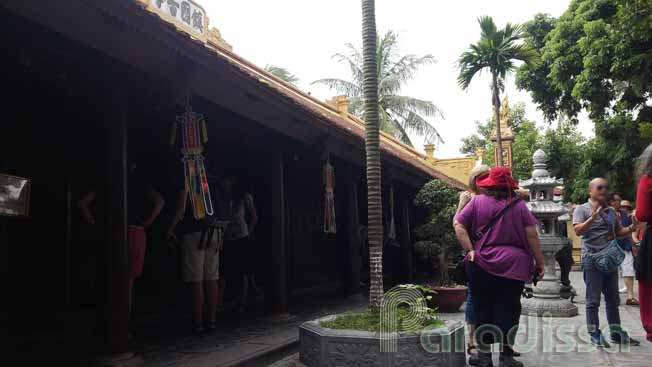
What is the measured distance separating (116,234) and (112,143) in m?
0.80

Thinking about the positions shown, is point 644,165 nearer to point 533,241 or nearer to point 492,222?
point 533,241

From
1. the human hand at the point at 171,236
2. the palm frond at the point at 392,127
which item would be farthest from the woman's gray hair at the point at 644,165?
the palm frond at the point at 392,127

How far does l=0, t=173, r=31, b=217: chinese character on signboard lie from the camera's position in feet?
12.8

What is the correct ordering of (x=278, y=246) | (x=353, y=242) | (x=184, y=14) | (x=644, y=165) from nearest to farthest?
(x=644, y=165)
(x=278, y=246)
(x=184, y=14)
(x=353, y=242)

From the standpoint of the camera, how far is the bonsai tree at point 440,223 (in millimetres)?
9055

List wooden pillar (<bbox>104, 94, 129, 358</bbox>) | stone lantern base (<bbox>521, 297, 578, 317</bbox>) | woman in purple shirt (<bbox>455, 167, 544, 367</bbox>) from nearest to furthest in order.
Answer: woman in purple shirt (<bbox>455, 167, 544, 367</bbox>) < wooden pillar (<bbox>104, 94, 129, 358</bbox>) < stone lantern base (<bbox>521, 297, 578, 317</bbox>)

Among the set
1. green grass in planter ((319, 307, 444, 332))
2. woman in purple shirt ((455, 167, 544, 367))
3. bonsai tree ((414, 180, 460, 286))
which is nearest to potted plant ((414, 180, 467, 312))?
bonsai tree ((414, 180, 460, 286))

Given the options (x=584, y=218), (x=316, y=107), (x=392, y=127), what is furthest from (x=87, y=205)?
(x=392, y=127)

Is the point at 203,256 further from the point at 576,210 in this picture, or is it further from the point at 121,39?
the point at 576,210

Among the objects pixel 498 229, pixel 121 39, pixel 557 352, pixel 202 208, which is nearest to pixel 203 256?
pixel 202 208

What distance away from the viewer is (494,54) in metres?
18.3

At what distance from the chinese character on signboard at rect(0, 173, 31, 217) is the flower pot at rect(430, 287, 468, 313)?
19.0 feet

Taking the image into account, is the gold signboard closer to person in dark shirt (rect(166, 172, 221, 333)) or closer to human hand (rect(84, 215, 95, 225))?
person in dark shirt (rect(166, 172, 221, 333))

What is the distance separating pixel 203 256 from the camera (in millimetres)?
6098
